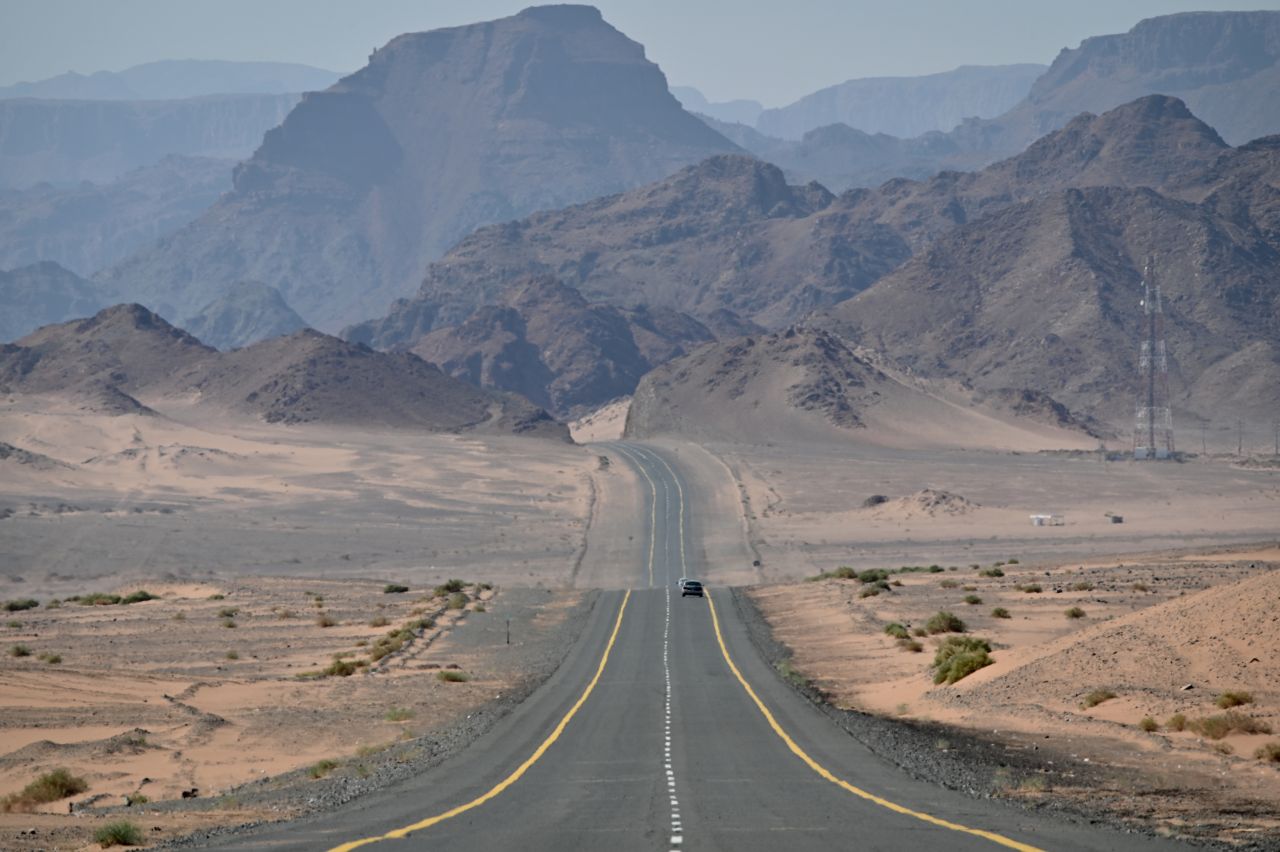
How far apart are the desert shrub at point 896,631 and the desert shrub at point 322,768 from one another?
2591 centimetres

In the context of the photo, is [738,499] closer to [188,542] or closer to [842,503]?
[842,503]

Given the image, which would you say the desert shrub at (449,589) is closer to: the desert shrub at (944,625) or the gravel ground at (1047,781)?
the desert shrub at (944,625)

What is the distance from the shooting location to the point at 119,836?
1973cm

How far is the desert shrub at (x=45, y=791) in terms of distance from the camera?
2461cm

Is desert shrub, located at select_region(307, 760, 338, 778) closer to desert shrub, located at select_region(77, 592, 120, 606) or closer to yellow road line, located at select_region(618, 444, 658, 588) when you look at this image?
desert shrub, located at select_region(77, 592, 120, 606)

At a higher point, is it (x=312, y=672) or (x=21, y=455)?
(x=21, y=455)

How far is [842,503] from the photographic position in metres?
127

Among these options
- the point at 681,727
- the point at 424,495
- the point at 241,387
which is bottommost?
the point at 681,727

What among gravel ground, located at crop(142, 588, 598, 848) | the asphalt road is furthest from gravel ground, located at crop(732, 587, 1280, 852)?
gravel ground, located at crop(142, 588, 598, 848)

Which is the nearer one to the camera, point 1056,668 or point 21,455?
point 1056,668

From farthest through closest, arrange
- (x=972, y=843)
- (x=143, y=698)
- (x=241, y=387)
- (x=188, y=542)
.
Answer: (x=241, y=387) → (x=188, y=542) → (x=143, y=698) → (x=972, y=843)

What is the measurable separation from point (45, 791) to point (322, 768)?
4.80 metres

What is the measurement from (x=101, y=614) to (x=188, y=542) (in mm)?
35788

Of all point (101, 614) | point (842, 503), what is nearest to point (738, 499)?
point (842, 503)
